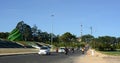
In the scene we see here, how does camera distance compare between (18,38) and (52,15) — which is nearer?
(52,15)

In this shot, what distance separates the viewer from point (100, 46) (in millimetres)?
103375

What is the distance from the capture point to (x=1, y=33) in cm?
19950

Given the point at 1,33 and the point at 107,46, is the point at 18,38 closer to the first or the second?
the point at 1,33

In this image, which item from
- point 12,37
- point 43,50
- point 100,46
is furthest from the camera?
point 12,37

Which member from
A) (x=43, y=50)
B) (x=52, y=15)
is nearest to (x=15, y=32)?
(x=52, y=15)

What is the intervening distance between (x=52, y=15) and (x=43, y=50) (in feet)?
199

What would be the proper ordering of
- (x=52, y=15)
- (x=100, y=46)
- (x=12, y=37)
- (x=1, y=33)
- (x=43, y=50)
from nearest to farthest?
1. (x=43, y=50)
2. (x=100, y=46)
3. (x=52, y=15)
4. (x=12, y=37)
5. (x=1, y=33)

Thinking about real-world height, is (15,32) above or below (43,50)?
above

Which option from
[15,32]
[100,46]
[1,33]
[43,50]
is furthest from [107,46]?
[1,33]

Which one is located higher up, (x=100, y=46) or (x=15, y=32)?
(x=15, y=32)

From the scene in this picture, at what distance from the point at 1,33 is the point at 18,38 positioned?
19.7 meters

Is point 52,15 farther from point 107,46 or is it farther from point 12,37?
point 12,37

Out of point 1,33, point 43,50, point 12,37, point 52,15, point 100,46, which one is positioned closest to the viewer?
point 43,50

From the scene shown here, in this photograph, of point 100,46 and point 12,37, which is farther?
point 12,37
